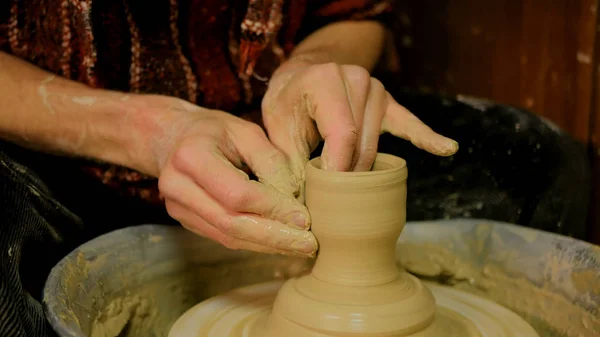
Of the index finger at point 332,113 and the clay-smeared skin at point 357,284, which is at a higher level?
the index finger at point 332,113

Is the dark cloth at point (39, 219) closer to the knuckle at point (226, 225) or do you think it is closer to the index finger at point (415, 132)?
the knuckle at point (226, 225)

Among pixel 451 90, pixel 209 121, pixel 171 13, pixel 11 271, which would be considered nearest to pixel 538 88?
pixel 451 90

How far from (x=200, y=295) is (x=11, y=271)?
0.49 meters

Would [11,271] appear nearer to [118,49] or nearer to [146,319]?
[146,319]

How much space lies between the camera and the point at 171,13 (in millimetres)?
1414

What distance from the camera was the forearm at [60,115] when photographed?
122cm

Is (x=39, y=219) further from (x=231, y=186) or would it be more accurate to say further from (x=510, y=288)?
(x=510, y=288)

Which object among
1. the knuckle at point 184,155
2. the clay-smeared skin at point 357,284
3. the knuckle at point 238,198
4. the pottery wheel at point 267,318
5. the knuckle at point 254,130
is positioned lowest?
the pottery wheel at point 267,318

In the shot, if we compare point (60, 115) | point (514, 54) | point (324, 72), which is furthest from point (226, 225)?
point (514, 54)

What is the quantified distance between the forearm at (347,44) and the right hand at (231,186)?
1.53ft

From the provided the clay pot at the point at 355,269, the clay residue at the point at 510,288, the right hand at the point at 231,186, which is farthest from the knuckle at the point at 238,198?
the clay residue at the point at 510,288

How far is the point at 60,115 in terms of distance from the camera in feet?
4.11

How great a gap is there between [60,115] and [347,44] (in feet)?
2.25

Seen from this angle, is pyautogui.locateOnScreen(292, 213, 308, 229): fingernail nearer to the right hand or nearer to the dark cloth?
the right hand
